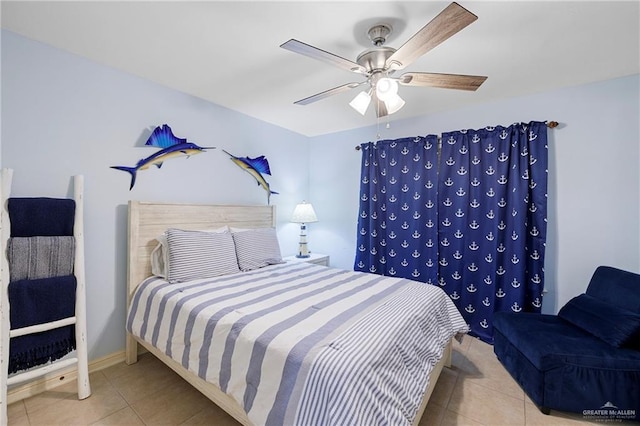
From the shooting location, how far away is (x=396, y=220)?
3238 millimetres

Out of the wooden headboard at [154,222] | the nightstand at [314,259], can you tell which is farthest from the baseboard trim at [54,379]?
the nightstand at [314,259]

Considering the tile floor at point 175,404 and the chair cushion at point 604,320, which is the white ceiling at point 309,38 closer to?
the chair cushion at point 604,320

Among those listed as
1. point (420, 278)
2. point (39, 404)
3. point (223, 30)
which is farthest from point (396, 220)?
point (39, 404)

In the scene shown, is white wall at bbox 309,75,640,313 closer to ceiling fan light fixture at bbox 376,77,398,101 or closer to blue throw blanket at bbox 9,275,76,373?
ceiling fan light fixture at bbox 376,77,398,101

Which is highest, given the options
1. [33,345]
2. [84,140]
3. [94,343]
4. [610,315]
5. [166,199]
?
[84,140]

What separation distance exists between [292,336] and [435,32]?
157 centimetres

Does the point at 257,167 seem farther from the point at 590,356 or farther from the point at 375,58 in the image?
the point at 590,356

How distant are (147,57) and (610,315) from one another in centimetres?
374

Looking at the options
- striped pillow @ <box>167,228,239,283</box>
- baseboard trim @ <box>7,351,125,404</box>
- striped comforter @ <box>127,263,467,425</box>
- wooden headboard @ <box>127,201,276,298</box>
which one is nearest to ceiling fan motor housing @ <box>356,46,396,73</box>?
striped comforter @ <box>127,263,467,425</box>

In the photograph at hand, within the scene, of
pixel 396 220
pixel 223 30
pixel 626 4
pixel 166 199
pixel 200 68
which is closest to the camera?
pixel 626 4

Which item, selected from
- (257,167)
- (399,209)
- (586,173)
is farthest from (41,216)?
(586,173)

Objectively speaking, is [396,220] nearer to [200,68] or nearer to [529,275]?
[529,275]

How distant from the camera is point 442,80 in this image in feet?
5.57

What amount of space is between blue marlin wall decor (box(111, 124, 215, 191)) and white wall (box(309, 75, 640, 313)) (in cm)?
239
